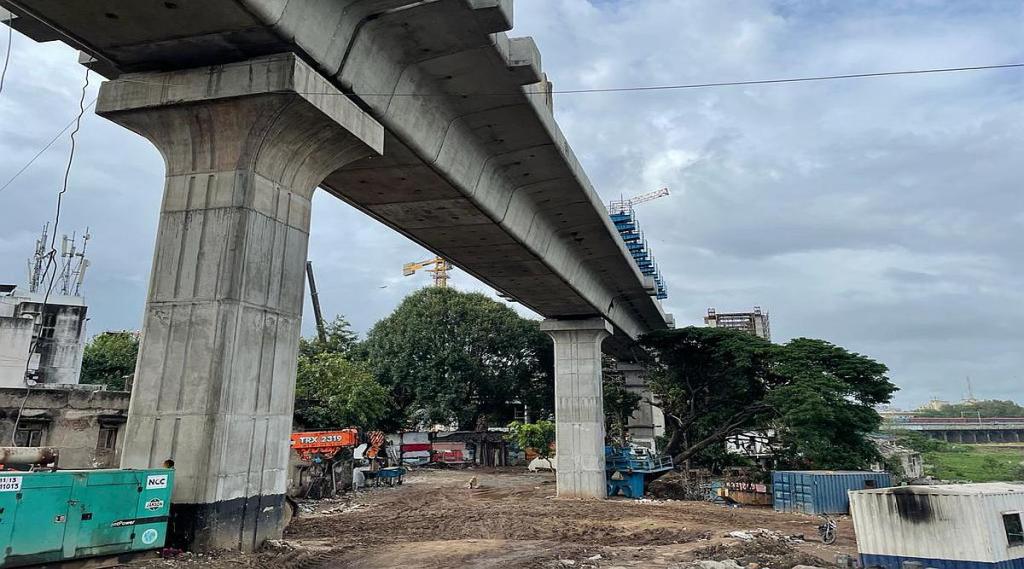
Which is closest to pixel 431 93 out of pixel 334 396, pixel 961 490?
pixel 961 490

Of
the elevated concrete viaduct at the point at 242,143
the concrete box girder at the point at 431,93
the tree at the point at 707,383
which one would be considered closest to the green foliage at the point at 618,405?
the tree at the point at 707,383

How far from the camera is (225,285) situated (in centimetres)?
888

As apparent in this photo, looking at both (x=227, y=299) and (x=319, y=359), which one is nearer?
(x=227, y=299)

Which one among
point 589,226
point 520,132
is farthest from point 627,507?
point 520,132

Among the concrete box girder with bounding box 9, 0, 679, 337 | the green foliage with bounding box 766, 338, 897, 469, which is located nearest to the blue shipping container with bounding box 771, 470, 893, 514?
the green foliage with bounding box 766, 338, 897, 469

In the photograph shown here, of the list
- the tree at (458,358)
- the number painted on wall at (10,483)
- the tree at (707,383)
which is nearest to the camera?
the number painted on wall at (10,483)

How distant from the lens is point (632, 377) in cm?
4469

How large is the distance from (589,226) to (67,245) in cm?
4831

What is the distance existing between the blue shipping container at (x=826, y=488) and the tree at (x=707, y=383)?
814cm

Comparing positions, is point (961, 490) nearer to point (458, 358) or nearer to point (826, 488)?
point (826, 488)

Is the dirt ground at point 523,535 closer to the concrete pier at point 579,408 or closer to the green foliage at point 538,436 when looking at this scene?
the concrete pier at point 579,408

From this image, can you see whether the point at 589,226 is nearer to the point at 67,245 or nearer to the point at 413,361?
the point at 413,361

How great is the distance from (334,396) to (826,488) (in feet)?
84.7

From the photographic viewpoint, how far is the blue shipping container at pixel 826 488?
24.4 meters
